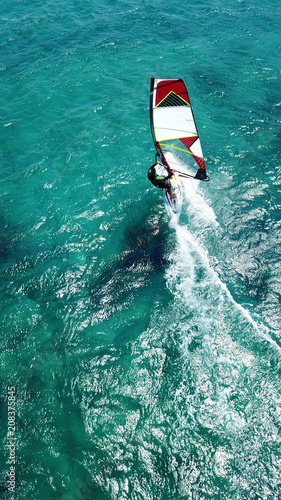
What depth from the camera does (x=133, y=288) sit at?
22047 mm

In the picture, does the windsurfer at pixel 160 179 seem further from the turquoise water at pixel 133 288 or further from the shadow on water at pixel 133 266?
the shadow on water at pixel 133 266

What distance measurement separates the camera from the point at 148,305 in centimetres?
2119

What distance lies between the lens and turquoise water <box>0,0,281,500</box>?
15.6 meters

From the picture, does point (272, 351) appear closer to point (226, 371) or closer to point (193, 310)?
point (226, 371)

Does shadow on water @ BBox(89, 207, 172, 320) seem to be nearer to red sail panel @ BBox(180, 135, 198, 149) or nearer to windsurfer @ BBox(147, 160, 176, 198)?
windsurfer @ BBox(147, 160, 176, 198)

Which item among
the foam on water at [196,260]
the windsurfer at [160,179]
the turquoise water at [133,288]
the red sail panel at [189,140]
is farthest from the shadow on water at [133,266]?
the red sail panel at [189,140]

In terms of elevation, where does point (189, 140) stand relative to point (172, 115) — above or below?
below

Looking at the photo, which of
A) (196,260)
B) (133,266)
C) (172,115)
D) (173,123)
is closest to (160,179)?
(173,123)

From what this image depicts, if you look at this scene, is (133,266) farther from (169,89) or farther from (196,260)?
(169,89)

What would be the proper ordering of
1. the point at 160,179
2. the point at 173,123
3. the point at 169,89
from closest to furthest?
the point at 169,89, the point at 173,123, the point at 160,179

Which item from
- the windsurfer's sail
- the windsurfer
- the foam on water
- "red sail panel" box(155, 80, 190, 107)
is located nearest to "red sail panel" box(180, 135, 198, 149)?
the windsurfer's sail

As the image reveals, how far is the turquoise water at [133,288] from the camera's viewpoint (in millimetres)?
15641

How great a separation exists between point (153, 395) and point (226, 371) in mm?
4478

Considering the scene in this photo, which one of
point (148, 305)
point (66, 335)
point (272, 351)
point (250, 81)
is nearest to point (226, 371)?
point (272, 351)
